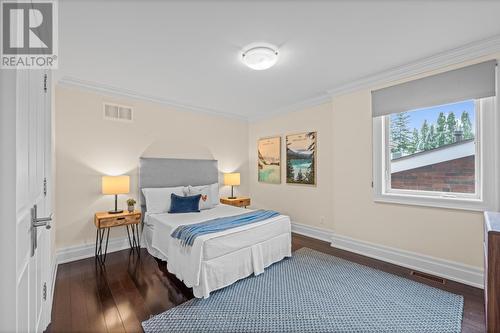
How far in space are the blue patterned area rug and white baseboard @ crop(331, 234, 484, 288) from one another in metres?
0.41

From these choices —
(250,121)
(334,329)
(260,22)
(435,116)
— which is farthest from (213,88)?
(334,329)

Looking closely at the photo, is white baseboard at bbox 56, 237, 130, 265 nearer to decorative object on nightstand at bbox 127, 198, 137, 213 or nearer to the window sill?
decorative object on nightstand at bbox 127, 198, 137, 213

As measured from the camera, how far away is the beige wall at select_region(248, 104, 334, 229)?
3.94 meters

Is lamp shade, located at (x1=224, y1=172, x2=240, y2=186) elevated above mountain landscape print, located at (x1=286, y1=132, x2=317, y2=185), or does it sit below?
below

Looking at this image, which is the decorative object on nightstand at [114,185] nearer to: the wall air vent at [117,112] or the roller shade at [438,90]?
the wall air vent at [117,112]

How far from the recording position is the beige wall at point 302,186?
12.9 feet

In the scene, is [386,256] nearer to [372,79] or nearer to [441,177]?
[441,177]

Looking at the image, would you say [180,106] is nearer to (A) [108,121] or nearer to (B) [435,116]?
(A) [108,121]

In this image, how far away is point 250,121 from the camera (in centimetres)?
551

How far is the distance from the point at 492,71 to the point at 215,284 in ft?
11.8

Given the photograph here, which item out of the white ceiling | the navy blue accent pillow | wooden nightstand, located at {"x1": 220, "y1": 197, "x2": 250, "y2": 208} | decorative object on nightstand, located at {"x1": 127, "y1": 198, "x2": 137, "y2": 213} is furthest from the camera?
wooden nightstand, located at {"x1": 220, "y1": 197, "x2": 250, "y2": 208}

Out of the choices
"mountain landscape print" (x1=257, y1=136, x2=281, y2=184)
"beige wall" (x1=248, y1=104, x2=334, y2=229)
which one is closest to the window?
"beige wall" (x1=248, y1=104, x2=334, y2=229)

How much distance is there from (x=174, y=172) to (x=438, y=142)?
13.3 ft

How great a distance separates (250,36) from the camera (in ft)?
7.05
